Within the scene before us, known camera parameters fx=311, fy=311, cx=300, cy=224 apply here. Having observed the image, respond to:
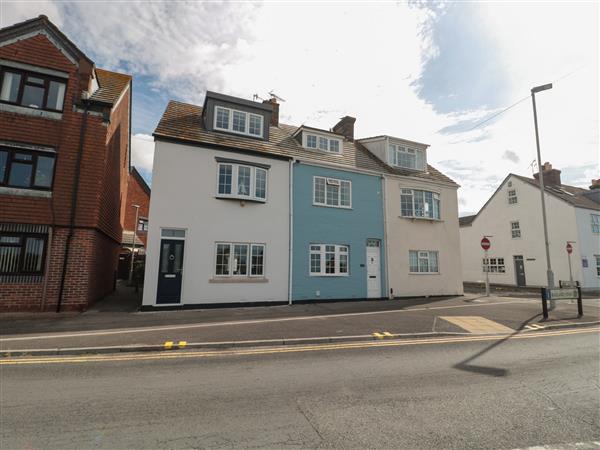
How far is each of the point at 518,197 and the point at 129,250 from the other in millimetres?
37251

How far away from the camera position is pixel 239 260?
1413cm

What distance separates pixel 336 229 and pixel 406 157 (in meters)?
7.70

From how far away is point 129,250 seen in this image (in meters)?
29.6

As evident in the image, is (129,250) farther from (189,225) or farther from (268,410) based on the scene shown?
(268,410)

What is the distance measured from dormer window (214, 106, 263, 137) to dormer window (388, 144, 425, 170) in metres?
8.61

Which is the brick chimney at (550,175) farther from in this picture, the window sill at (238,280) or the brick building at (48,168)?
the brick building at (48,168)

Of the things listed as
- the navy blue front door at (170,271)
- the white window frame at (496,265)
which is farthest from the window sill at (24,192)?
the white window frame at (496,265)

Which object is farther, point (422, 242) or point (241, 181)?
point (422, 242)

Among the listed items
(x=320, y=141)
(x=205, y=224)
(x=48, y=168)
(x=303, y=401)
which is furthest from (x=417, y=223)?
(x=48, y=168)

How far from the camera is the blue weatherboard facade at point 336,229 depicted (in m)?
15.4

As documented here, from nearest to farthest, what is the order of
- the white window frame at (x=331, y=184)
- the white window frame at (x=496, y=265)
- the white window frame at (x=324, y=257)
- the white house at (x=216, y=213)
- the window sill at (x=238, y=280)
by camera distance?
1. the white house at (x=216, y=213)
2. the window sill at (x=238, y=280)
3. the white window frame at (x=324, y=257)
4. the white window frame at (x=331, y=184)
5. the white window frame at (x=496, y=265)

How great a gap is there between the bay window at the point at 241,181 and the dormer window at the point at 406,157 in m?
9.01

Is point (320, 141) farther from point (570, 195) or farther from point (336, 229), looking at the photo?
point (570, 195)

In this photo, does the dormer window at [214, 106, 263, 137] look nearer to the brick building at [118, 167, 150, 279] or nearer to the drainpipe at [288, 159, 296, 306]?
the drainpipe at [288, 159, 296, 306]
